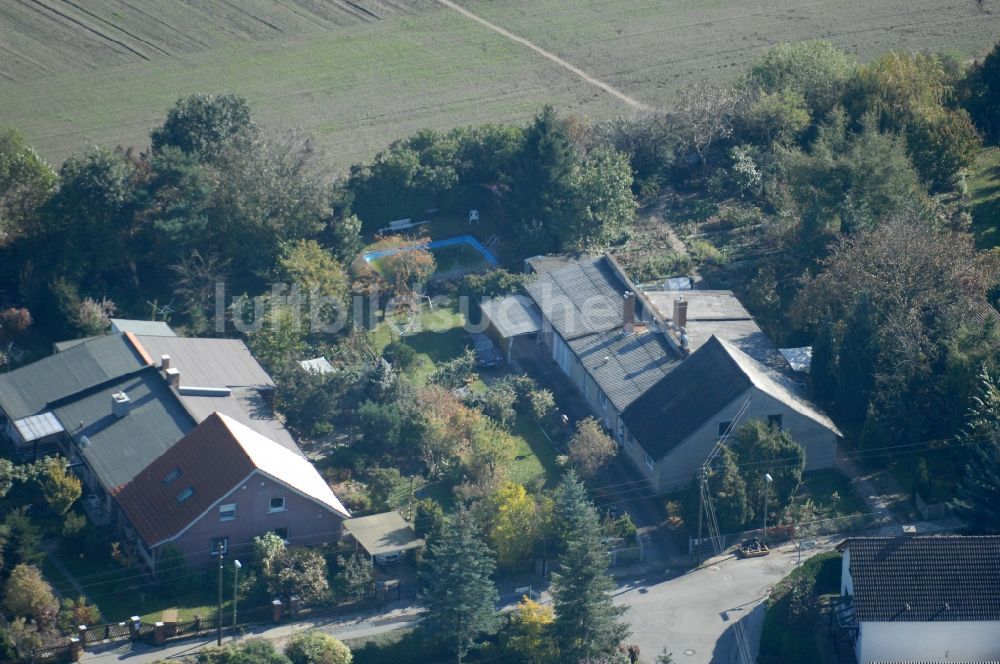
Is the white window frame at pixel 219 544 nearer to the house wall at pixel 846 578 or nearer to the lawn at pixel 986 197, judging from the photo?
the house wall at pixel 846 578

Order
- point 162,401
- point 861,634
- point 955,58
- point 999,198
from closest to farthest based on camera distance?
point 861,634 → point 162,401 → point 999,198 → point 955,58

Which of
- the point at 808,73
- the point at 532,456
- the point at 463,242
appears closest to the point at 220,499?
the point at 532,456

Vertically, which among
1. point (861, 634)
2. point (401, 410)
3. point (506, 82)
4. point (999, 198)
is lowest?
point (861, 634)

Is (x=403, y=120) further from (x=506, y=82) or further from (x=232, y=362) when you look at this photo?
(x=232, y=362)

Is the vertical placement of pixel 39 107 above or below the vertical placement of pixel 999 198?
above

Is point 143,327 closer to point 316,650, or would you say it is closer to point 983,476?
point 316,650

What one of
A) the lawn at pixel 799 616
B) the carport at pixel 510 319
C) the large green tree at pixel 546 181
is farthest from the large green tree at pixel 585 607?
the large green tree at pixel 546 181

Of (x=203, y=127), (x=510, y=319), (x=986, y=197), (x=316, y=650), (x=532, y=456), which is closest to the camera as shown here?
(x=316, y=650)

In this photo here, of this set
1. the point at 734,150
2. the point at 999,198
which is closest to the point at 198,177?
the point at 734,150
